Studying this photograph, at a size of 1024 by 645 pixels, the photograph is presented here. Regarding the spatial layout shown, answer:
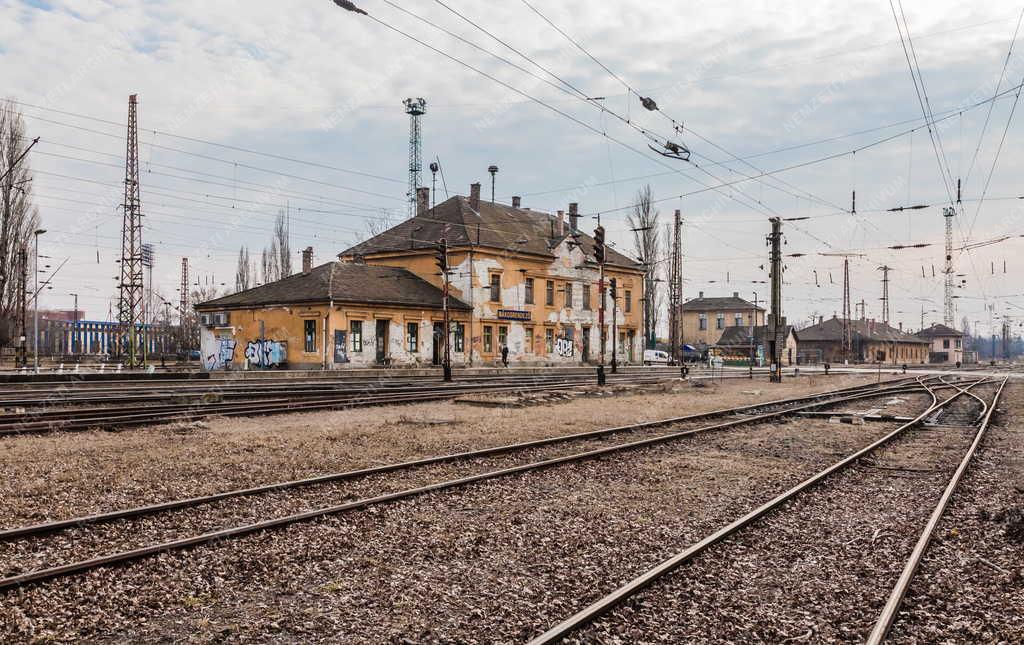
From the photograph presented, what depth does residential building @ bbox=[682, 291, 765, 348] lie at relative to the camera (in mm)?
103250

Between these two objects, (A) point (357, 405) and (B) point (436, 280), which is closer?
(A) point (357, 405)

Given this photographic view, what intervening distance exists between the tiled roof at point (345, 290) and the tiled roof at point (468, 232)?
144 inches

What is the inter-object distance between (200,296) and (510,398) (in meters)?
68.7

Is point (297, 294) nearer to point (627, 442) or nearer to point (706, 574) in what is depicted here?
point (627, 442)

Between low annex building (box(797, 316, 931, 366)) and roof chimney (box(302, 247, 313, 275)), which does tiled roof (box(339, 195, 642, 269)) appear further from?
low annex building (box(797, 316, 931, 366))

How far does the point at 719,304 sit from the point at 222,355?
7650 cm

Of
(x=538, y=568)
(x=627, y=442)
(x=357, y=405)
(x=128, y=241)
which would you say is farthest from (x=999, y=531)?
(x=128, y=241)

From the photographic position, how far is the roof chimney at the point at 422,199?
188 ft

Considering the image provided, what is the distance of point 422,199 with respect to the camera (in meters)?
57.6

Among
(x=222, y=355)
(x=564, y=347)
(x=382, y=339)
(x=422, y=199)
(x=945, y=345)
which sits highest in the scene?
(x=422, y=199)

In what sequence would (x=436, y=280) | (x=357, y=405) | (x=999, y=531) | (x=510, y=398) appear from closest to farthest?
(x=999, y=531), (x=357, y=405), (x=510, y=398), (x=436, y=280)

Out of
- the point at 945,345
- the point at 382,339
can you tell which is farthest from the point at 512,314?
the point at 945,345

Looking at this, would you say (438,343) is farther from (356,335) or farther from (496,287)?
(356,335)

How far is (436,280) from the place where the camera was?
50.6 metres
